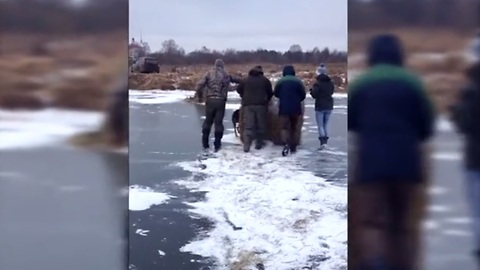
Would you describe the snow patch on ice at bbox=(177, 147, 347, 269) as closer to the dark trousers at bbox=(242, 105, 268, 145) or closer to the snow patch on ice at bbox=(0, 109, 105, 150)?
the dark trousers at bbox=(242, 105, 268, 145)

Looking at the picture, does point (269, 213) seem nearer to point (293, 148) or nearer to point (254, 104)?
point (293, 148)

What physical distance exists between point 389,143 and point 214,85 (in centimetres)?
110

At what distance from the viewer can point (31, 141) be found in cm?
388

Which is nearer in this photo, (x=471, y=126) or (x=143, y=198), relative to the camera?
(x=471, y=126)

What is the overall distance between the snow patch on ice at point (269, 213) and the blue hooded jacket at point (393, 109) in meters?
0.37

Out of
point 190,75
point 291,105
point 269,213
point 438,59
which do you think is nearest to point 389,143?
point 438,59

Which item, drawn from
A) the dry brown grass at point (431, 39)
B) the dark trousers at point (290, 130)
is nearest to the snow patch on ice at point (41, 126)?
the dark trousers at point (290, 130)

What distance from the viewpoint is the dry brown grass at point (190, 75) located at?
3921mm

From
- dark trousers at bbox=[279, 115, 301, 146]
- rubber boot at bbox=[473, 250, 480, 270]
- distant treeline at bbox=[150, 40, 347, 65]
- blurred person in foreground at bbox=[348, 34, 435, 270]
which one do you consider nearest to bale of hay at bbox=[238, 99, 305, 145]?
dark trousers at bbox=[279, 115, 301, 146]

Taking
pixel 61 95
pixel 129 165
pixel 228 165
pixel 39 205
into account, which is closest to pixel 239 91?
pixel 228 165

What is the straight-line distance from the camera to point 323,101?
397cm

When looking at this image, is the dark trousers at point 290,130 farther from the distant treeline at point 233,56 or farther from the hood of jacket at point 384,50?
the hood of jacket at point 384,50

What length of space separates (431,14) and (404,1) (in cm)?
16

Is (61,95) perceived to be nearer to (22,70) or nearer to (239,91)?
(22,70)
